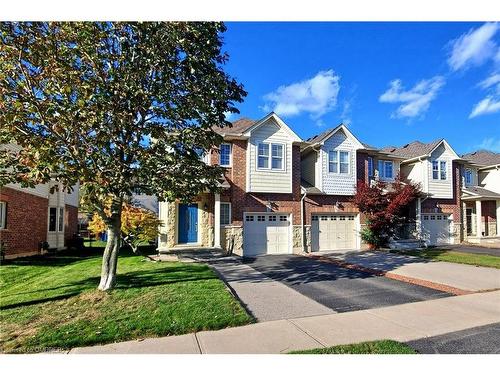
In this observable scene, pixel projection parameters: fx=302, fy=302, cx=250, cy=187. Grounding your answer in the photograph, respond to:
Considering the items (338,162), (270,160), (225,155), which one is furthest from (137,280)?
(338,162)

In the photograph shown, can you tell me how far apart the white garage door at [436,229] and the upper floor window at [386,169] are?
3537 millimetres

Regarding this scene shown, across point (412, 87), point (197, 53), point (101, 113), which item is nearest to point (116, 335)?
point (101, 113)

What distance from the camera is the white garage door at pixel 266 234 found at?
15.9 meters

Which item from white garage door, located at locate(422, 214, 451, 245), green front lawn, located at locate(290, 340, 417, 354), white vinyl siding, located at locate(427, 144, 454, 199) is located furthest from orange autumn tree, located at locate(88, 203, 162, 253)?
white vinyl siding, located at locate(427, 144, 454, 199)

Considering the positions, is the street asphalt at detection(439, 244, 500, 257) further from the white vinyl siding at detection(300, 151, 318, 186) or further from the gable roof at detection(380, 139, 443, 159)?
the white vinyl siding at detection(300, 151, 318, 186)

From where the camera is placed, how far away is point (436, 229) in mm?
20891

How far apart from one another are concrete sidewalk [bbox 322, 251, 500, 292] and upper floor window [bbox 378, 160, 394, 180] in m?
6.50

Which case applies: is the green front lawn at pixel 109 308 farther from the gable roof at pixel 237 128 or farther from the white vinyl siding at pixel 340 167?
the white vinyl siding at pixel 340 167

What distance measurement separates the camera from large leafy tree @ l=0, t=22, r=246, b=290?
245 inches

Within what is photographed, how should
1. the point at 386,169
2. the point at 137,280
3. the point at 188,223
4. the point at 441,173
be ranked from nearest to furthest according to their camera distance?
the point at 137,280, the point at 188,223, the point at 386,169, the point at 441,173

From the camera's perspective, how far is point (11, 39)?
20.6ft

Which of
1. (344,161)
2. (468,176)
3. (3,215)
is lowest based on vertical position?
(3,215)

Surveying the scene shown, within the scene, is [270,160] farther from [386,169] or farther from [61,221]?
[61,221]

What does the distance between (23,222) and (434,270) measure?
733 inches
